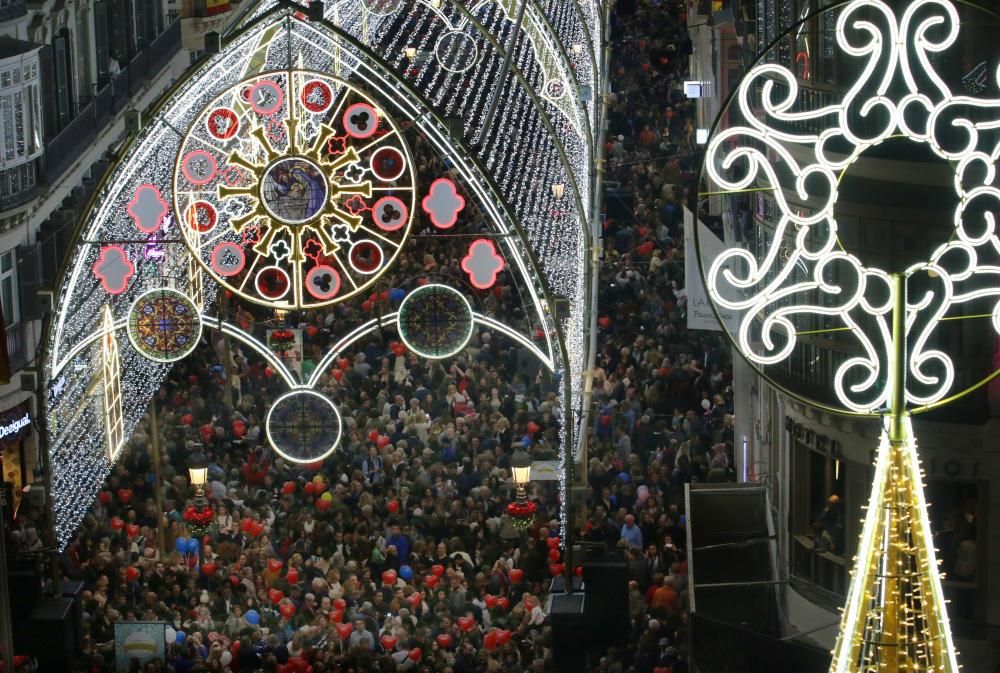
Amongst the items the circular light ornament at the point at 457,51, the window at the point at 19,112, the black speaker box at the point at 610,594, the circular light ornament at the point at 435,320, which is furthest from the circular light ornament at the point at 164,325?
the circular light ornament at the point at 457,51

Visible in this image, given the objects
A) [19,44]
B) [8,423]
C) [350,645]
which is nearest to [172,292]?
[350,645]

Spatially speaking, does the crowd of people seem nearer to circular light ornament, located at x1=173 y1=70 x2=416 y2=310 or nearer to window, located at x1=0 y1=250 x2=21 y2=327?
window, located at x1=0 y1=250 x2=21 y2=327

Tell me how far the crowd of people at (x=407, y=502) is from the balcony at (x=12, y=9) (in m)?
5.95

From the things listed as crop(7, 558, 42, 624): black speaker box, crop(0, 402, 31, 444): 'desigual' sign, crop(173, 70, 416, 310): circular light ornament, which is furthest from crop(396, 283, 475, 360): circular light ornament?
crop(0, 402, 31, 444): 'desigual' sign

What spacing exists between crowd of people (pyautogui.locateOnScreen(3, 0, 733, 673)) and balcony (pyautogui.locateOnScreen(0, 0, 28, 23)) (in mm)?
5949

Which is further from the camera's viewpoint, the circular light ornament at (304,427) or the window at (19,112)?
the window at (19,112)

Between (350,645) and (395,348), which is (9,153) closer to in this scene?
(395,348)

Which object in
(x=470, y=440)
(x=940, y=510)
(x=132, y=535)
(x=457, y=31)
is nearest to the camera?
(x=940, y=510)

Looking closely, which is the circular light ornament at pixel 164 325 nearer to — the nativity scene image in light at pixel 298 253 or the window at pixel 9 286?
the nativity scene image in light at pixel 298 253

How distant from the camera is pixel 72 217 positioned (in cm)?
3581

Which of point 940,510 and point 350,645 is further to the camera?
point 350,645

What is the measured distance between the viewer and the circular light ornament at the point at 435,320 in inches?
985

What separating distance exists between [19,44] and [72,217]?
3.03 meters

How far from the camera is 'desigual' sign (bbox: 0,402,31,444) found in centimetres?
3244
